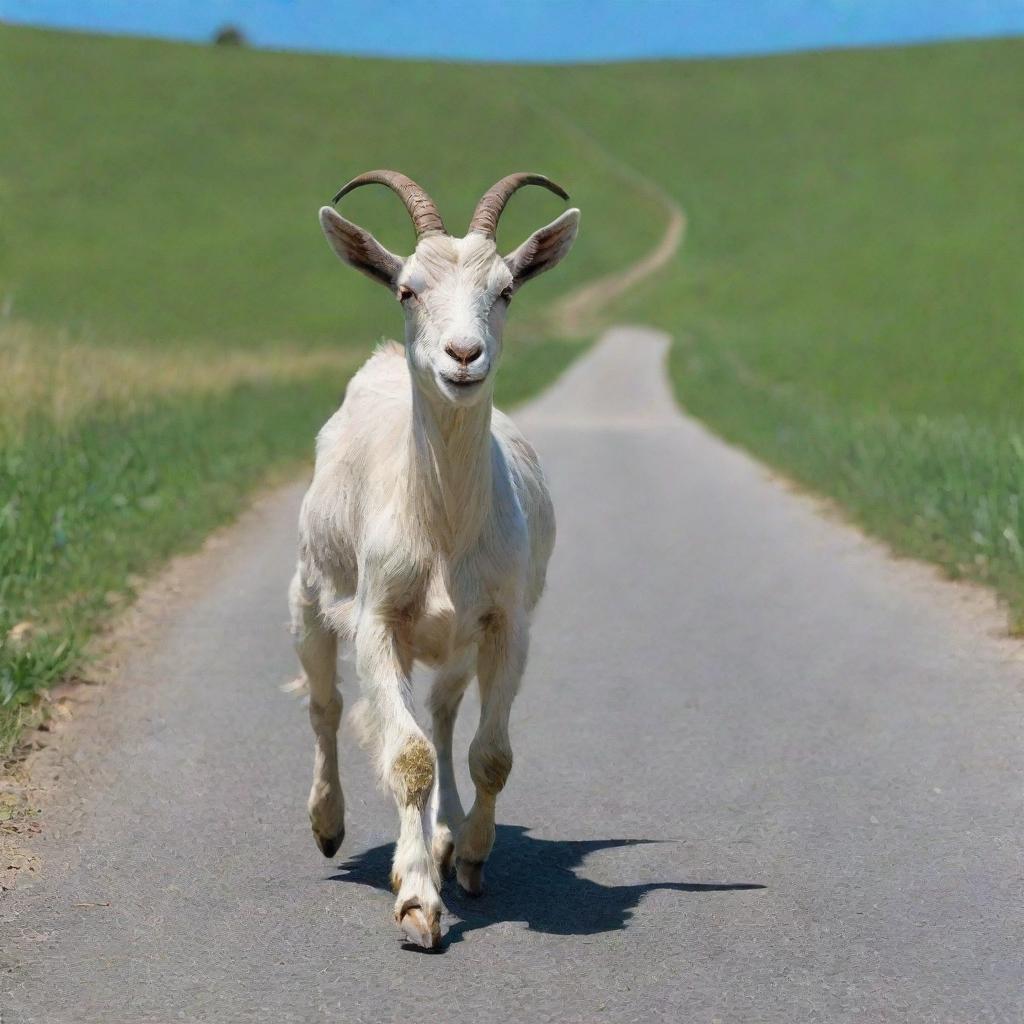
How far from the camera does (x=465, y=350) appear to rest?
5.36m

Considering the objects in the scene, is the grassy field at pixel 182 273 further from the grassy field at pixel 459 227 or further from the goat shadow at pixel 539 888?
the goat shadow at pixel 539 888

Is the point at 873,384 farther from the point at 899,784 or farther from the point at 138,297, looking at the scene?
the point at 138,297

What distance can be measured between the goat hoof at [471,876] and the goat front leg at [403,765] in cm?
19

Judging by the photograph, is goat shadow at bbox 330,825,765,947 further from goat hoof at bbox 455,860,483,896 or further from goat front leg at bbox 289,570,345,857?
goat front leg at bbox 289,570,345,857

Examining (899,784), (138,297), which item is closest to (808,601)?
(899,784)

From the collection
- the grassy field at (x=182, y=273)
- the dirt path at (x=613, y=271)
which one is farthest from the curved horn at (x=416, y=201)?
the dirt path at (x=613, y=271)

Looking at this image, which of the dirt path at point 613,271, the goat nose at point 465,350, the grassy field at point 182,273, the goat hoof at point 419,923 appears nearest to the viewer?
the goat hoof at point 419,923

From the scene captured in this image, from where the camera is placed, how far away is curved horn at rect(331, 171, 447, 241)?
234 inches

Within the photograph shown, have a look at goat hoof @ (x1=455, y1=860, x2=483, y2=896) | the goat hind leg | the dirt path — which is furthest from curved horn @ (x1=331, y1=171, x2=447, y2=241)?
the dirt path

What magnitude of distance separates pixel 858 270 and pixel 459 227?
14895 millimetres

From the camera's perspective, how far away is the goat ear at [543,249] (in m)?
6.04

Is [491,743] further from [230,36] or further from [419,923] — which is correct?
[230,36]

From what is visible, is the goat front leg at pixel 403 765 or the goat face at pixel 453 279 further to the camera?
the goat face at pixel 453 279

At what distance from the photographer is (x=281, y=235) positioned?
73875 mm
